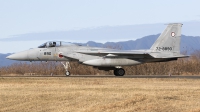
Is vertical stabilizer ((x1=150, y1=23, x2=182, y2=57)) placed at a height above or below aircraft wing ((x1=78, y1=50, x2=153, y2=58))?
above

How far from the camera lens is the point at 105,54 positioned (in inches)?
1464

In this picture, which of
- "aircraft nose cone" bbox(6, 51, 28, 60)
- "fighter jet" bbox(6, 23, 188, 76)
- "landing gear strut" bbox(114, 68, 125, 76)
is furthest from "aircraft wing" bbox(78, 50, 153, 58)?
"aircraft nose cone" bbox(6, 51, 28, 60)

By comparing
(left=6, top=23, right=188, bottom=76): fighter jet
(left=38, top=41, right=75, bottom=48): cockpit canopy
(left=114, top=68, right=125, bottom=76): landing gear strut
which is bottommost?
(left=114, top=68, right=125, bottom=76): landing gear strut

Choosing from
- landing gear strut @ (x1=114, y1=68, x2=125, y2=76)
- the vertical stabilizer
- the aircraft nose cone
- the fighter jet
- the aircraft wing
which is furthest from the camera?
the vertical stabilizer

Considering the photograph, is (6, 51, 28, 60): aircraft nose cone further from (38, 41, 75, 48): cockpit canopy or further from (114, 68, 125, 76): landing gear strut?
(114, 68, 125, 76): landing gear strut

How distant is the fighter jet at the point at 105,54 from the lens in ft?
121

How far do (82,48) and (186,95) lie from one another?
20.4 metres

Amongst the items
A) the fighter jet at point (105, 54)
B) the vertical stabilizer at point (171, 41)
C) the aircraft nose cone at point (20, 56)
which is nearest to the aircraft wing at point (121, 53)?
the fighter jet at point (105, 54)

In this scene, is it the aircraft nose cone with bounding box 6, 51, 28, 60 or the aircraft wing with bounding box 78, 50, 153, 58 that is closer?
the aircraft wing with bounding box 78, 50, 153, 58

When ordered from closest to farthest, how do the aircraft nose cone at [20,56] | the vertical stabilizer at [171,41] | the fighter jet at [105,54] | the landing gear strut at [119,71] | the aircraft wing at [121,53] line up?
the aircraft wing at [121,53], the fighter jet at [105,54], the landing gear strut at [119,71], the aircraft nose cone at [20,56], the vertical stabilizer at [171,41]

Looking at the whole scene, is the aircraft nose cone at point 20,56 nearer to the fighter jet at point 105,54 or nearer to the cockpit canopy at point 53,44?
the fighter jet at point 105,54

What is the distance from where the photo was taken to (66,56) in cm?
3738

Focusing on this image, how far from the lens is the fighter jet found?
1452 inches

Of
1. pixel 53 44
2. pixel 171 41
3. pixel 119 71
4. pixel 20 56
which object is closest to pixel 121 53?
pixel 119 71
